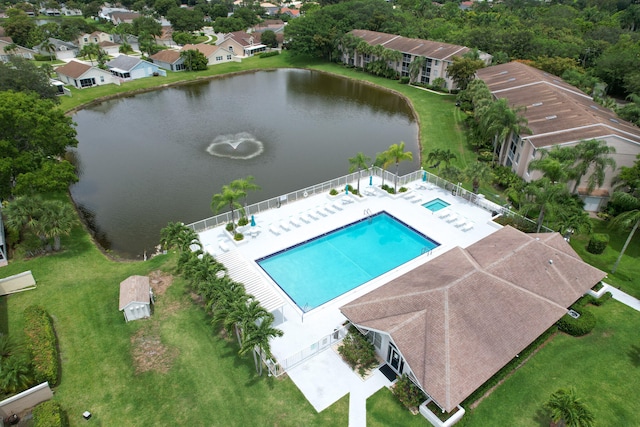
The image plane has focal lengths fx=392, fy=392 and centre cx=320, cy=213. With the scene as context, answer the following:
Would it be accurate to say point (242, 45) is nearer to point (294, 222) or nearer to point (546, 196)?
point (294, 222)

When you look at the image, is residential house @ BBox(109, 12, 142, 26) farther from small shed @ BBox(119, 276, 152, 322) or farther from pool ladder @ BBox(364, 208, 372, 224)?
small shed @ BBox(119, 276, 152, 322)

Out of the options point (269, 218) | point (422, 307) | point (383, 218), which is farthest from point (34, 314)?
point (383, 218)

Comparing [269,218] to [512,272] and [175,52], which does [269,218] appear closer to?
[512,272]

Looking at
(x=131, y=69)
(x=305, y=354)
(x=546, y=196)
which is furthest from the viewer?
(x=131, y=69)

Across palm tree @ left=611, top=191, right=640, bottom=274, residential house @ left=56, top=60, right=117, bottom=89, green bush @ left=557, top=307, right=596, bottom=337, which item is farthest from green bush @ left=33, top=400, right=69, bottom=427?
residential house @ left=56, top=60, right=117, bottom=89

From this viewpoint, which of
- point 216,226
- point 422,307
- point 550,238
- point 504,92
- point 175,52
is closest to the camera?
point 422,307

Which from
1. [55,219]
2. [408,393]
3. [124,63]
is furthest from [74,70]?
[408,393]
